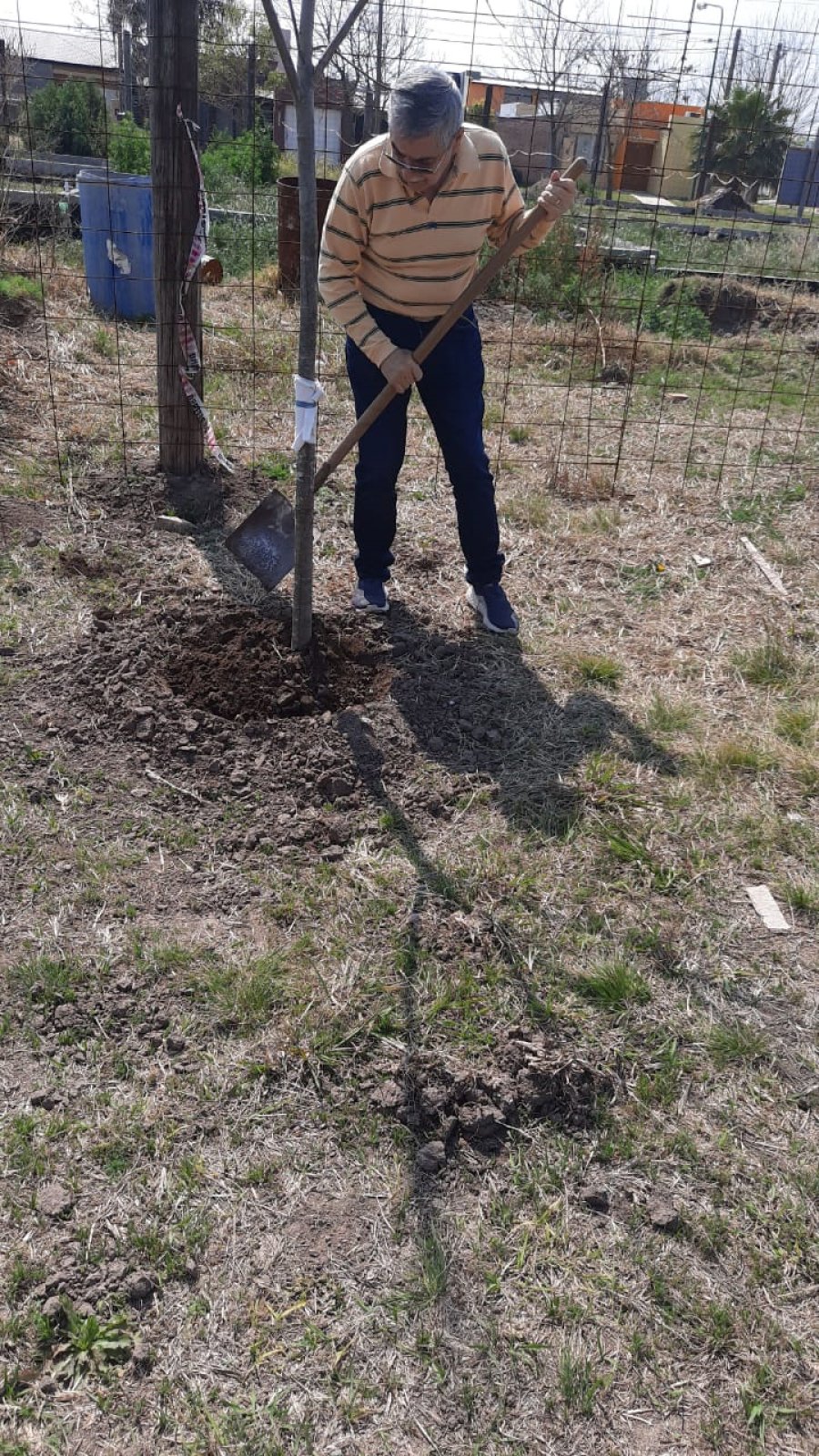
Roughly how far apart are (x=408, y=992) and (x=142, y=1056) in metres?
0.58

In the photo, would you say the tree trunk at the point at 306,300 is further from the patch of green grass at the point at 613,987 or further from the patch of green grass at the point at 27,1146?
the patch of green grass at the point at 27,1146

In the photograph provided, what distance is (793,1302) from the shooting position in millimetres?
1786

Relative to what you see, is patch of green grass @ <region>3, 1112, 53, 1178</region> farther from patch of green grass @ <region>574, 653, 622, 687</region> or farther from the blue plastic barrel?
the blue plastic barrel

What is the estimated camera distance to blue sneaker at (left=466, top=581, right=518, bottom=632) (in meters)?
3.88

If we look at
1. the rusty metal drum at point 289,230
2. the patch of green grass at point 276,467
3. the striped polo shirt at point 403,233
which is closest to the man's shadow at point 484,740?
the striped polo shirt at point 403,233

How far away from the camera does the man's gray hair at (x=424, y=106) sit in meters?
2.71

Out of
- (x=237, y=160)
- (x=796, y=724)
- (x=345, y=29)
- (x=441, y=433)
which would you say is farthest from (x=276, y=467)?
(x=237, y=160)

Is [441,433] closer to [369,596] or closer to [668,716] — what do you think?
[369,596]

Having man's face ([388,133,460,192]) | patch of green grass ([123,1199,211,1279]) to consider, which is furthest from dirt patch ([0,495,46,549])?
patch of green grass ([123,1199,211,1279])

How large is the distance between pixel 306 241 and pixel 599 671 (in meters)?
1.67

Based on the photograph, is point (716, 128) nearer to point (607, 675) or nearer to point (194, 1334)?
point (607, 675)

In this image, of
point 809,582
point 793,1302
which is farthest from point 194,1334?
point 809,582

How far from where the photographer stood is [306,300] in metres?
2.89

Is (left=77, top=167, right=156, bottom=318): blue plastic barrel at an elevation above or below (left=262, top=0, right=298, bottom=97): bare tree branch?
below
